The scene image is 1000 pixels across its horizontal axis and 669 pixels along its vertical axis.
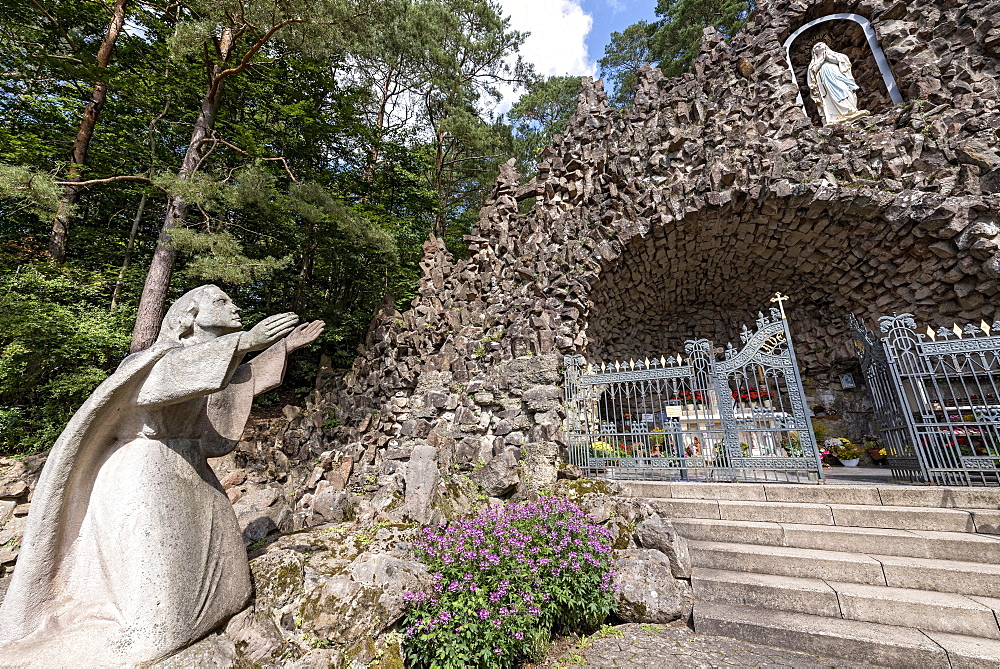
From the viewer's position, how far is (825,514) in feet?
13.4

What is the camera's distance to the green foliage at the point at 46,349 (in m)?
6.07

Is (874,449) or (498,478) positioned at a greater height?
(874,449)

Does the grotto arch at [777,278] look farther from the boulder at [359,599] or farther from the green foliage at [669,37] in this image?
the green foliage at [669,37]

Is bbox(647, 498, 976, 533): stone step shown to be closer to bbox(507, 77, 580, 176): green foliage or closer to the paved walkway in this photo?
the paved walkway

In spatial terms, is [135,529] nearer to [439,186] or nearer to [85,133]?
[85,133]

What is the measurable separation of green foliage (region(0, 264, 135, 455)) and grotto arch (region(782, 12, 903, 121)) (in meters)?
Result: 14.8

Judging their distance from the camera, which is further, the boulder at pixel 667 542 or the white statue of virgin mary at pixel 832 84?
the white statue of virgin mary at pixel 832 84

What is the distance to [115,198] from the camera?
33.2ft

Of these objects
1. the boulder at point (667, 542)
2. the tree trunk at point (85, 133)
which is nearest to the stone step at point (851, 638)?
the boulder at point (667, 542)

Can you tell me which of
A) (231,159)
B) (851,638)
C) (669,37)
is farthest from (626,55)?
(851,638)

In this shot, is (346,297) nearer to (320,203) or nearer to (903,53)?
(320,203)

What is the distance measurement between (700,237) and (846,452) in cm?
597

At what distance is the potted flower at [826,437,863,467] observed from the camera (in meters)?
8.81

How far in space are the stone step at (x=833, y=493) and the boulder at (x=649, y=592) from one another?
1.38 meters
